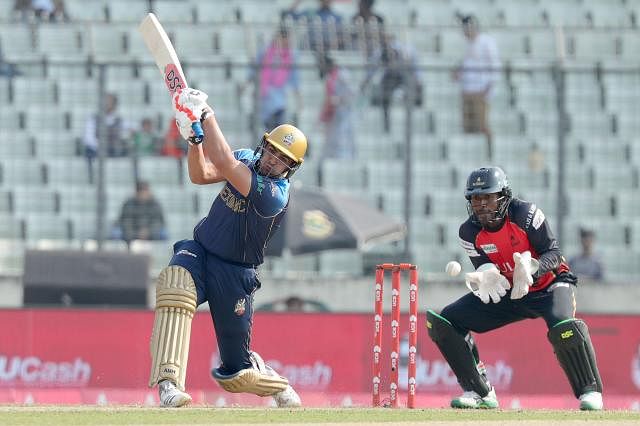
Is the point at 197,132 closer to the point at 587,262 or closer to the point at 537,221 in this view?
the point at 537,221

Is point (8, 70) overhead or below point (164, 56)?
overhead

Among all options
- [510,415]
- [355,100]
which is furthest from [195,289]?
[355,100]

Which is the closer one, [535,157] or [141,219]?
[141,219]

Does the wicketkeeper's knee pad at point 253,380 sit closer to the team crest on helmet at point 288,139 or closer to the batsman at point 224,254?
the batsman at point 224,254

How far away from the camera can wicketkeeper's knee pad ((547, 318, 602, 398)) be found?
11219mm

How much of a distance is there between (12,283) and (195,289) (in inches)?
297

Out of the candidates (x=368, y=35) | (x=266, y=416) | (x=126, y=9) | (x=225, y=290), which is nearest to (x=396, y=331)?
(x=225, y=290)

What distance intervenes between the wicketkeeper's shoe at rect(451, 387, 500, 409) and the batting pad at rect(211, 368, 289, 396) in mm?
1438

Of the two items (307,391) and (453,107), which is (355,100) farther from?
(307,391)

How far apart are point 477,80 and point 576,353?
7.91m

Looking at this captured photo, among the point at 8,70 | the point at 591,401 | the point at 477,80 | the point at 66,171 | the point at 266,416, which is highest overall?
the point at 477,80

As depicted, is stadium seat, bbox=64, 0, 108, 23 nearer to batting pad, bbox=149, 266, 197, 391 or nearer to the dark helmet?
the dark helmet

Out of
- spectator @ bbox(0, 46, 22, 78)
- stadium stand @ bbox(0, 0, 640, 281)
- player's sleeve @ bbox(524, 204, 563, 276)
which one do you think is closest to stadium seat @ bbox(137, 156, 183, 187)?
stadium stand @ bbox(0, 0, 640, 281)

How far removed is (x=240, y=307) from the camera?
10.7 metres
